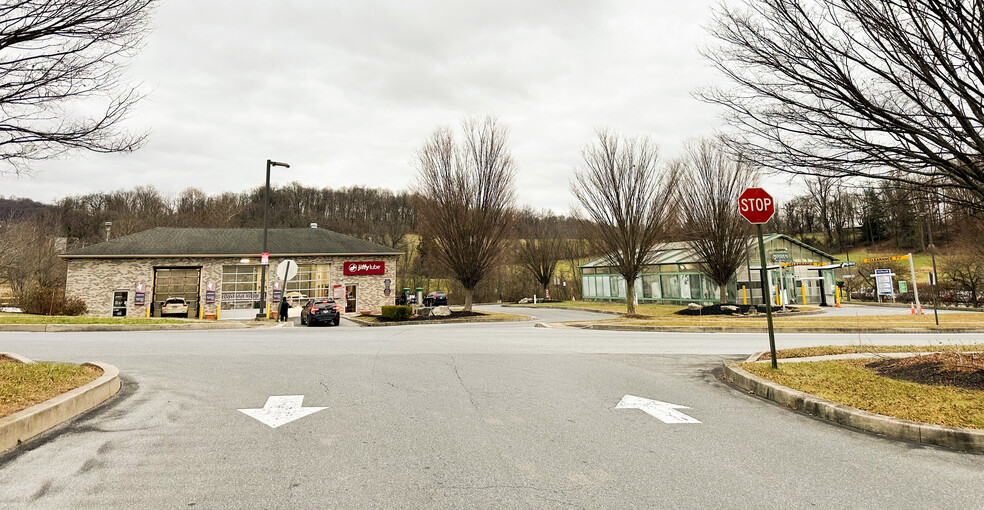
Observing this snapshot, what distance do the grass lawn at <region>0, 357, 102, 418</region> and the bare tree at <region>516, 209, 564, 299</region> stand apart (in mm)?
52202

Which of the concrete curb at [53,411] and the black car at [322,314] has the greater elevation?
the black car at [322,314]

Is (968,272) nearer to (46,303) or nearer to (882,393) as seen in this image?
(882,393)

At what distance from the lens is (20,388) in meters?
5.85

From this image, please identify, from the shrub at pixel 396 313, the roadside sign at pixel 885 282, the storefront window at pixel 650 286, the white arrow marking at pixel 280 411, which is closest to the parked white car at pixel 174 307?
the shrub at pixel 396 313

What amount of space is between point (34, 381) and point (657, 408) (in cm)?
773

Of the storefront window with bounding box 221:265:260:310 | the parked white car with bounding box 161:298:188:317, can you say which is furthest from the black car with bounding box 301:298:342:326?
the parked white car with bounding box 161:298:188:317

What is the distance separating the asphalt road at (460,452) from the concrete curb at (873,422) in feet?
0.76

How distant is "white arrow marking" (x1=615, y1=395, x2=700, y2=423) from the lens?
5604mm

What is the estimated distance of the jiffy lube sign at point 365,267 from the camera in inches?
1403

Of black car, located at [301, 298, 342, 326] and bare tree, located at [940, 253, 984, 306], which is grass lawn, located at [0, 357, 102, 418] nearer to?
black car, located at [301, 298, 342, 326]

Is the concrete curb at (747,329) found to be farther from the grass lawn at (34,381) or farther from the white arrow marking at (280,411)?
the grass lawn at (34,381)

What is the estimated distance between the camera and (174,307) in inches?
1278

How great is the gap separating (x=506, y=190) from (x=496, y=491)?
24177mm

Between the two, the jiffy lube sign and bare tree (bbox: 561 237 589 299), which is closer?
the jiffy lube sign
